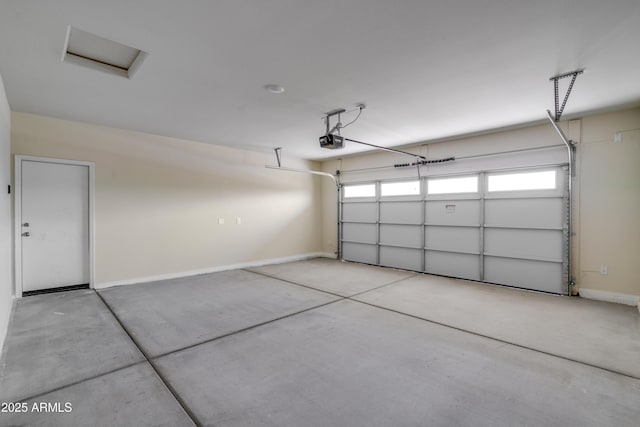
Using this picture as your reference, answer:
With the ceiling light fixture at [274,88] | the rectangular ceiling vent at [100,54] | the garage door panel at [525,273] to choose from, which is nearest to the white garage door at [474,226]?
the garage door panel at [525,273]

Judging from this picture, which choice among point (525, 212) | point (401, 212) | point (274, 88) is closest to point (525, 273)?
point (525, 212)

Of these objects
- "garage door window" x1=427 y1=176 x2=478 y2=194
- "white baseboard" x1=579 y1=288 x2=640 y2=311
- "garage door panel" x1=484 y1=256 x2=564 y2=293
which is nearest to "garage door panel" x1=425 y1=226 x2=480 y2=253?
"garage door panel" x1=484 y1=256 x2=564 y2=293

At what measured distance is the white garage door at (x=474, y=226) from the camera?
4703mm

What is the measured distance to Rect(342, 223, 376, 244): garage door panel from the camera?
7.09 m

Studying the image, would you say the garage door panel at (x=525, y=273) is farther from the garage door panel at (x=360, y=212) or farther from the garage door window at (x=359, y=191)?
the garage door window at (x=359, y=191)

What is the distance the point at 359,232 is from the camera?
7363 mm

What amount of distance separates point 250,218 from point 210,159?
1.52m

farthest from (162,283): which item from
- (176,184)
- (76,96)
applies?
(76,96)

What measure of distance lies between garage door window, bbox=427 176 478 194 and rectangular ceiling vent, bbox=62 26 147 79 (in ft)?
17.2

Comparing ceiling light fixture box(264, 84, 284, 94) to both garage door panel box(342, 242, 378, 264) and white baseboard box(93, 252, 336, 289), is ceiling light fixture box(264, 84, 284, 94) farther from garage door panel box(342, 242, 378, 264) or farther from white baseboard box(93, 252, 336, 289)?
garage door panel box(342, 242, 378, 264)

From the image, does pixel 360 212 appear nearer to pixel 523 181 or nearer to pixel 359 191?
pixel 359 191

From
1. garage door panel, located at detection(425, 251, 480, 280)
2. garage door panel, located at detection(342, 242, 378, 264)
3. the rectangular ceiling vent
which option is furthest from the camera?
garage door panel, located at detection(342, 242, 378, 264)

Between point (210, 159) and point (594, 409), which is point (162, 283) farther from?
point (594, 409)

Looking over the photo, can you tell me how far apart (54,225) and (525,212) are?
7.40 metres
